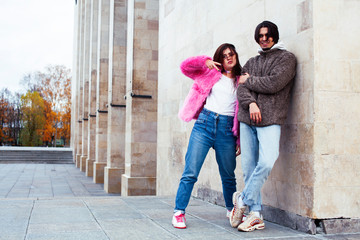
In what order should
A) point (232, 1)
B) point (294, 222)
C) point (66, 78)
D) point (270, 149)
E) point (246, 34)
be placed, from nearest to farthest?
point (270, 149) → point (294, 222) → point (246, 34) → point (232, 1) → point (66, 78)

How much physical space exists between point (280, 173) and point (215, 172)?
192 centimetres

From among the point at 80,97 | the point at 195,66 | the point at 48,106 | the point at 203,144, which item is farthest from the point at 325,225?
the point at 48,106

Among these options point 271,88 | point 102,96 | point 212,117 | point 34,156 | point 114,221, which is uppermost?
point 102,96

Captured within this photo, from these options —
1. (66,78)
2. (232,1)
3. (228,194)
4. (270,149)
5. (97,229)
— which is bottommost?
(97,229)

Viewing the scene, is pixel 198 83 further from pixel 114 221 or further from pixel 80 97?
pixel 80 97

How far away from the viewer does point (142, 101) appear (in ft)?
39.3

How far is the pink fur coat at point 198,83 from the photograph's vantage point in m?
4.47

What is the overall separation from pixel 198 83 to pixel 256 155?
3.35 ft

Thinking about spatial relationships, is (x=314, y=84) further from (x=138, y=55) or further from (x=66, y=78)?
(x=66, y=78)

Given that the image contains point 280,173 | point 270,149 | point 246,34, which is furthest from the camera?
point 246,34

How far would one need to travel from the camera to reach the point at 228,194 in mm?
4648

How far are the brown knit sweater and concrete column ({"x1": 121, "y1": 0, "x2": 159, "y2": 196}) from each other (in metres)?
7.88

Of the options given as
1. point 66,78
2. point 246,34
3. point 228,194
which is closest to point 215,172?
point 228,194

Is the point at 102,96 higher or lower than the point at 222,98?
higher
